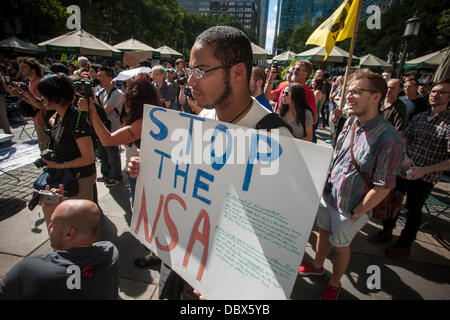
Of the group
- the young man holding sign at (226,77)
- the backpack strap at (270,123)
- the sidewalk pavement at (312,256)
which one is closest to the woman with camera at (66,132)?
the sidewalk pavement at (312,256)

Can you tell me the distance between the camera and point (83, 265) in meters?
1.35

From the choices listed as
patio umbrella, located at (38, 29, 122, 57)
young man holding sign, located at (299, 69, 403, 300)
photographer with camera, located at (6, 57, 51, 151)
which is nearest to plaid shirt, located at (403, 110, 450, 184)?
young man holding sign, located at (299, 69, 403, 300)

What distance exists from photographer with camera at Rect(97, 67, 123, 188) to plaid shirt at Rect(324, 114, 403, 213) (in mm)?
3514

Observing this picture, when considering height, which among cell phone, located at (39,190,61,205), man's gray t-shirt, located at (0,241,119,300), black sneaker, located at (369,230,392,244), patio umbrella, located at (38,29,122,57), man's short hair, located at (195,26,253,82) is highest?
patio umbrella, located at (38,29,122,57)

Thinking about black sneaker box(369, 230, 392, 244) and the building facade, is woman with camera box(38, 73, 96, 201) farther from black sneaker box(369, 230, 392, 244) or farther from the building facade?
the building facade

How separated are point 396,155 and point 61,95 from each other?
289 centimetres

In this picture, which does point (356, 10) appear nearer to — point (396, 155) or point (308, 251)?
point (396, 155)

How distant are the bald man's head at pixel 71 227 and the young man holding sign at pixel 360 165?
6.07 feet

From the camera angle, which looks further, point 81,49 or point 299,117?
point 81,49

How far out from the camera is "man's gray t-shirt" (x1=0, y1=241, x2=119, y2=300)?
1.25 meters

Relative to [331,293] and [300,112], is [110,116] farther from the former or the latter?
[331,293]

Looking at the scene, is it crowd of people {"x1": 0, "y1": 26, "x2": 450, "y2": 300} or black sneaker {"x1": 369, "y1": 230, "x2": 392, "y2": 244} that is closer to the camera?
crowd of people {"x1": 0, "y1": 26, "x2": 450, "y2": 300}

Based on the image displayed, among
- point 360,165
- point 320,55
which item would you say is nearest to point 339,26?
point 360,165
